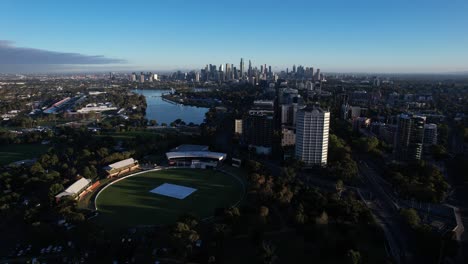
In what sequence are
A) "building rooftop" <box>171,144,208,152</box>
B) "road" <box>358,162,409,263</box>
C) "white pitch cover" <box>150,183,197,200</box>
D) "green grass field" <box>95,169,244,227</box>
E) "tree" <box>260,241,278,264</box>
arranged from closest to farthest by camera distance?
"tree" <box>260,241,278,264</box> → "road" <box>358,162,409,263</box> → "green grass field" <box>95,169,244,227</box> → "white pitch cover" <box>150,183,197,200</box> → "building rooftop" <box>171,144,208,152</box>

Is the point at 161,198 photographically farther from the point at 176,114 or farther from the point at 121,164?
the point at 176,114

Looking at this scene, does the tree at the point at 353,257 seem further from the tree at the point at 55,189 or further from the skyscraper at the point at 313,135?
the tree at the point at 55,189

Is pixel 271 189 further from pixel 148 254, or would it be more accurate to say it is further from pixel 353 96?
pixel 353 96

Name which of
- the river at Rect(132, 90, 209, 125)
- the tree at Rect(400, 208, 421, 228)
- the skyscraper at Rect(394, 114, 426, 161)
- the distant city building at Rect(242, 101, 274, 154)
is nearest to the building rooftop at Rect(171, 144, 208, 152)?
the distant city building at Rect(242, 101, 274, 154)

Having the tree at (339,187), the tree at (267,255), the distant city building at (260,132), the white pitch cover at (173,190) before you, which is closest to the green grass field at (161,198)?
the white pitch cover at (173,190)

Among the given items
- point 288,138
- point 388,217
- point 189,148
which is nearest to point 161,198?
point 189,148

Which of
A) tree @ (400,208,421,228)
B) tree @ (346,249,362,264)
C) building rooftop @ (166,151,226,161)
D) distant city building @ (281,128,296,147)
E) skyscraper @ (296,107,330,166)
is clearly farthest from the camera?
distant city building @ (281,128,296,147)

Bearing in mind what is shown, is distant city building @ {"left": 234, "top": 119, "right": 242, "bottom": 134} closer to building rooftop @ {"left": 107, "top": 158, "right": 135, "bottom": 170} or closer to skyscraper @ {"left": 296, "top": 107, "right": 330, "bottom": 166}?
skyscraper @ {"left": 296, "top": 107, "right": 330, "bottom": 166}
